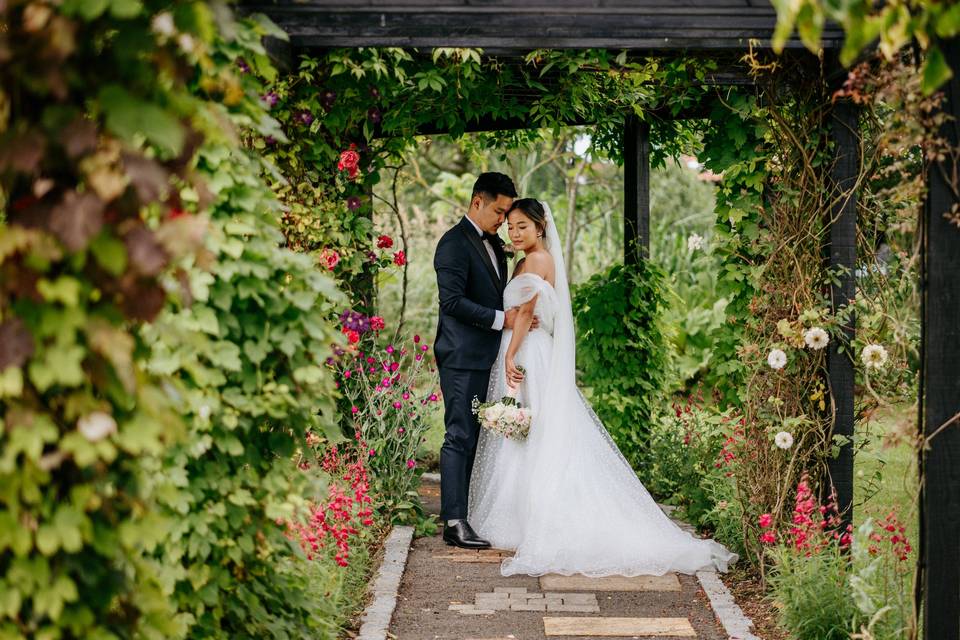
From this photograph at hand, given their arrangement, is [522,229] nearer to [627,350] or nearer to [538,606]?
[627,350]

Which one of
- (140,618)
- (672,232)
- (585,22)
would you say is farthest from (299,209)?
(672,232)

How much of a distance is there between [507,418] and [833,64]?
8.04ft

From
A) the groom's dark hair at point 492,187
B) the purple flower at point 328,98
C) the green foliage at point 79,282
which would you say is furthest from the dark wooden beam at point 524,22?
the groom's dark hair at point 492,187

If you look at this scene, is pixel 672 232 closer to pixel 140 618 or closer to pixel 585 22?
pixel 585 22

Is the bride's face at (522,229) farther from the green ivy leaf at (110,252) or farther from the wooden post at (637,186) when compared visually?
the green ivy leaf at (110,252)

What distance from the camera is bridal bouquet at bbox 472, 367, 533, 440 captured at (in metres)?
5.47

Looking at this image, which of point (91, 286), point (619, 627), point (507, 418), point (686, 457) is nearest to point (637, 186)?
point (686, 457)

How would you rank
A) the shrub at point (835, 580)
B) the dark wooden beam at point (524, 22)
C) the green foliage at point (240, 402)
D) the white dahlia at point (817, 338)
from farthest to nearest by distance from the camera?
the white dahlia at point (817, 338)
the dark wooden beam at point (524, 22)
the shrub at point (835, 580)
the green foliage at point (240, 402)

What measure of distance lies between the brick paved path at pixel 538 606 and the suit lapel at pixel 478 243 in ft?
5.28

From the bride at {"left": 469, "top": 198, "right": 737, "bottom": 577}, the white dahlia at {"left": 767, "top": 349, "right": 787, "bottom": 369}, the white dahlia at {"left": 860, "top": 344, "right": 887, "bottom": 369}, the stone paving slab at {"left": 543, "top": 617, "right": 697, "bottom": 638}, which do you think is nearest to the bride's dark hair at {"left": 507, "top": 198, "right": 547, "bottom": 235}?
the bride at {"left": 469, "top": 198, "right": 737, "bottom": 577}

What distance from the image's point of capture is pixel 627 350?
6.99 m

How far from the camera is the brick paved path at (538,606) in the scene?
164 inches

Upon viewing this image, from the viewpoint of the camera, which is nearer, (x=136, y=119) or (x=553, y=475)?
(x=136, y=119)

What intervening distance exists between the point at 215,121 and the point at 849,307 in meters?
3.09
